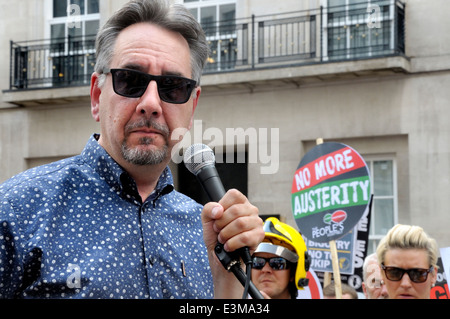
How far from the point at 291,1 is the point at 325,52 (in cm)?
105

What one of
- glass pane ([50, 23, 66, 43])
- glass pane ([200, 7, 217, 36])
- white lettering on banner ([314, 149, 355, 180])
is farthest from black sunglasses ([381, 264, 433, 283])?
glass pane ([50, 23, 66, 43])

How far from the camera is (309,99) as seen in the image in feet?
46.3

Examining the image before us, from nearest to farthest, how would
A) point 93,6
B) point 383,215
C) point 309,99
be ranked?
1. point 383,215
2. point 309,99
3. point 93,6

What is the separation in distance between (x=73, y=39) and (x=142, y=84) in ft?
46.9

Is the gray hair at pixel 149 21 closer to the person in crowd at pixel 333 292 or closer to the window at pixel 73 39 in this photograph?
the person in crowd at pixel 333 292

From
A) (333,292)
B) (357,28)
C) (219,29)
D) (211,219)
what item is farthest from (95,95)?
(219,29)

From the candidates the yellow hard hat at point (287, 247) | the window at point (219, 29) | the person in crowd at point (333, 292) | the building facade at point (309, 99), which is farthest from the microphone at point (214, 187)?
the window at point (219, 29)

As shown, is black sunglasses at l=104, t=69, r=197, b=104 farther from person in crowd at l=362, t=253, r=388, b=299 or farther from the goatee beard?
person in crowd at l=362, t=253, r=388, b=299

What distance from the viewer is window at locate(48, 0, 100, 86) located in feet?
52.7

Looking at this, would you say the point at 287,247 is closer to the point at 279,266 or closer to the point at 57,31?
the point at 279,266

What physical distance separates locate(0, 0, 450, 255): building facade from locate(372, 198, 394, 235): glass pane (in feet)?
0.05

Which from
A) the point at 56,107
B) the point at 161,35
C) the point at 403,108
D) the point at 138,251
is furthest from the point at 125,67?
the point at 56,107

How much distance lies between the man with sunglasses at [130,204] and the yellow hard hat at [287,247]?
Answer: 2.82m
